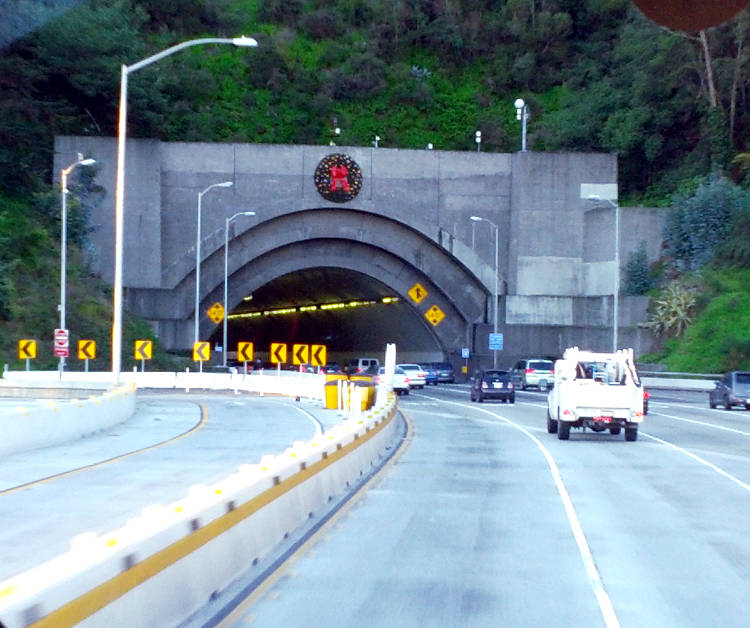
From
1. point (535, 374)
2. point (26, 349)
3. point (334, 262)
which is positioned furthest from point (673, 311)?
point (26, 349)

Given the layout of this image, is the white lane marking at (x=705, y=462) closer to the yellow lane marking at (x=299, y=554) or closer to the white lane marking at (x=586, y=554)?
the white lane marking at (x=586, y=554)

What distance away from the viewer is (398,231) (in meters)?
73.8

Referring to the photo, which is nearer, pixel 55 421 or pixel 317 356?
pixel 55 421

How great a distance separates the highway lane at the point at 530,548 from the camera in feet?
33.6

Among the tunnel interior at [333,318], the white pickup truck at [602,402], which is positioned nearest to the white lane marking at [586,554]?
the white pickup truck at [602,402]

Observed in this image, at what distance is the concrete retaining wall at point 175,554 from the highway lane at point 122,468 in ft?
7.22

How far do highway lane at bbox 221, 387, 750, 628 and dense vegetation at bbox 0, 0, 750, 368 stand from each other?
140 ft

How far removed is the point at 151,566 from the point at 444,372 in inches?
2706

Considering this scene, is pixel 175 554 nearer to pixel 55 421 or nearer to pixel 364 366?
pixel 55 421

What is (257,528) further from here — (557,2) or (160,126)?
(557,2)

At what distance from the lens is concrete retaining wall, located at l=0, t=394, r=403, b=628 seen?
21.5 feet

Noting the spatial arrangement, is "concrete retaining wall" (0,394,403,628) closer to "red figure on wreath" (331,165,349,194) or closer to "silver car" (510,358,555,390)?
"silver car" (510,358,555,390)

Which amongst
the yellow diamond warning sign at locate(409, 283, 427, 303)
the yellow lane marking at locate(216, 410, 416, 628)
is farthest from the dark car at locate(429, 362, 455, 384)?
the yellow lane marking at locate(216, 410, 416, 628)

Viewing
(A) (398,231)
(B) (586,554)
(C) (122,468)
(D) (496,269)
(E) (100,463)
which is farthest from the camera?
(A) (398,231)
